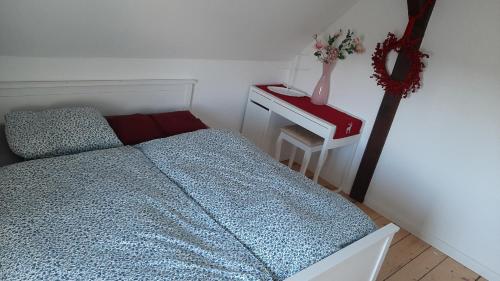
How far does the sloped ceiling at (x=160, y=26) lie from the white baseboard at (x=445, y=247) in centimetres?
155

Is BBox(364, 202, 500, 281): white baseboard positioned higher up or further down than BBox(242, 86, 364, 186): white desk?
further down

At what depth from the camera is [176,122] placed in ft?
7.52

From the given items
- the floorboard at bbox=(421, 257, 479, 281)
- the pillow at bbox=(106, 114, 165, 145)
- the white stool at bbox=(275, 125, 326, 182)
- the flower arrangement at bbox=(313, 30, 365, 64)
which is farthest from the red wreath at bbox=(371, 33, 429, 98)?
the pillow at bbox=(106, 114, 165, 145)

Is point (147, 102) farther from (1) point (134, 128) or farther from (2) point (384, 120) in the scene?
(2) point (384, 120)

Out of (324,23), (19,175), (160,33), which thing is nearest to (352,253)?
(19,175)

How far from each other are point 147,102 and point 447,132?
2.01 meters

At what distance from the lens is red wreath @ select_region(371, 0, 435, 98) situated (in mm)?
2410

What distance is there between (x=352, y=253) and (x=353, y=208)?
353 mm

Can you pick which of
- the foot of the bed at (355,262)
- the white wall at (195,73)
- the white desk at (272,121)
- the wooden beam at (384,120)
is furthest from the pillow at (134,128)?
the wooden beam at (384,120)

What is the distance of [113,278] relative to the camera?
110 cm

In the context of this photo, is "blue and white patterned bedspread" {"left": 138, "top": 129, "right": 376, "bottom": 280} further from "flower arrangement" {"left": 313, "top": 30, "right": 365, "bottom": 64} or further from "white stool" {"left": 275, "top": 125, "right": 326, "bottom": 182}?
"flower arrangement" {"left": 313, "top": 30, "right": 365, "bottom": 64}

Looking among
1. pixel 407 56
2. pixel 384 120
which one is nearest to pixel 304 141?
pixel 384 120

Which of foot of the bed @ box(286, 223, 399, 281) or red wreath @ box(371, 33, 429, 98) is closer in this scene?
foot of the bed @ box(286, 223, 399, 281)

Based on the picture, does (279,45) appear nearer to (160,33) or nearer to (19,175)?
(160,33)
